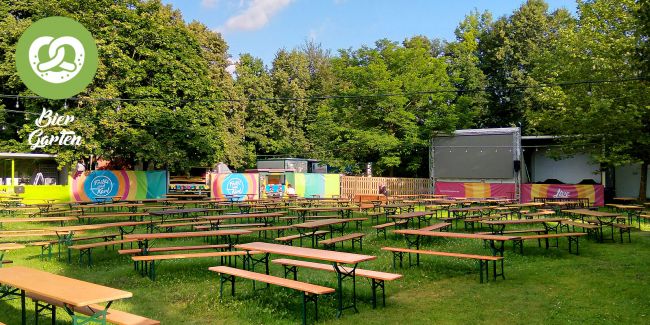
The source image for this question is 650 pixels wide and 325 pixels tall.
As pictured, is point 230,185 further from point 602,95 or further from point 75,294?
point 75,294

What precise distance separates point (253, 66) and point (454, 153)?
27703 mm

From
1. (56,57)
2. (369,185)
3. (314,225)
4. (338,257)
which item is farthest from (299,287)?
(369,185)

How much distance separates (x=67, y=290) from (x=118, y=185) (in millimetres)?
26777

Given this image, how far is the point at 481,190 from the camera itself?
31.3 metres

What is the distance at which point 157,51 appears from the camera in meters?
33.3

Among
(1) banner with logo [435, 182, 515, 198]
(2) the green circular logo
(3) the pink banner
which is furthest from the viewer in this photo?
(3) the pink banner

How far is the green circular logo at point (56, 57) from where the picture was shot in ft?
74.3

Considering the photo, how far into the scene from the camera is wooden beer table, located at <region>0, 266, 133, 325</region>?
4848 mm

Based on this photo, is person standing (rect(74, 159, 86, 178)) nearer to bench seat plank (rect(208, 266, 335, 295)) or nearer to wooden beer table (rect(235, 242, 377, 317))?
wooden beer table (rect(235, 242, 377, 317))

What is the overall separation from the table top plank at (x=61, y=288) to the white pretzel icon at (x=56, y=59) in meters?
18.3

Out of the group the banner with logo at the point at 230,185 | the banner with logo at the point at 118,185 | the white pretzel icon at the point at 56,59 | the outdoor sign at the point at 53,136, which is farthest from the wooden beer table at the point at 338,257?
the outdoor sign at the point at 53,136

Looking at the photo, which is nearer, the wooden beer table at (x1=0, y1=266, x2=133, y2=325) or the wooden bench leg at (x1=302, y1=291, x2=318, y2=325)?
the wooden beer table at (x1=0, y1=266, x2=133, y2=325)

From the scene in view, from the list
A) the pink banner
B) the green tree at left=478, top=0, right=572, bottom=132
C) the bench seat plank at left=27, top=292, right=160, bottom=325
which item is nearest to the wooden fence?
the pink banner

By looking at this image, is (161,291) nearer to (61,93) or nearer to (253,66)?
(61,93)
